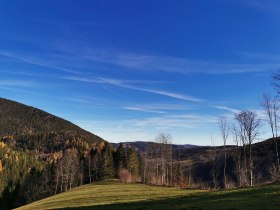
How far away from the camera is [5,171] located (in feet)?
614

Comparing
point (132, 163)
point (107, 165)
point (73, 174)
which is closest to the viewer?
point (73, 174)

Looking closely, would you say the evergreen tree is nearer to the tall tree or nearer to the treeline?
the treeline

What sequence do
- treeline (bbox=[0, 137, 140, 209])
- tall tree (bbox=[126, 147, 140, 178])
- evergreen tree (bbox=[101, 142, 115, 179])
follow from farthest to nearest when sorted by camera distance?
tall tree (bbox=[126, 147, 140, 178]), treeline (bbox=[0, 137, 140, 209]), evergreen tree (bbox=[101, 142, 115, 179])

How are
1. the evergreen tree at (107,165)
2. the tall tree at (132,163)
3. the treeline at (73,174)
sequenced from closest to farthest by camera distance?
the evergreen tree at (107,165) → the treeline at (73,174) → the tall tree at (132,163)

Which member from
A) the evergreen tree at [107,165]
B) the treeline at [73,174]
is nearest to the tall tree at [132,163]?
the treeline at [73,174]

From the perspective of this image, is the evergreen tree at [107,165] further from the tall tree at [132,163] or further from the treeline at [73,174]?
the tall tree at [132,163]

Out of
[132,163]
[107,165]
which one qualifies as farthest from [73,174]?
[132,163]

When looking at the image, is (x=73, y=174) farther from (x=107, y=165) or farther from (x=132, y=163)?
(x=132, y=163)

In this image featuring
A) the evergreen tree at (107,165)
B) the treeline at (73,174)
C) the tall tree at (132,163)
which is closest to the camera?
the evergreen tree at (107,165)

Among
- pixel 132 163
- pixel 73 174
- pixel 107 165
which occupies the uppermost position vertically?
pixel 132 163

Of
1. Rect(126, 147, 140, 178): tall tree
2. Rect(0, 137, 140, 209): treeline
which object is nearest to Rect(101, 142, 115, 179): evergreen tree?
Rect(0, 137, 140, 209): treeline

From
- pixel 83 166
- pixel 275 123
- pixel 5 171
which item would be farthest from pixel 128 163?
pixel 5 171

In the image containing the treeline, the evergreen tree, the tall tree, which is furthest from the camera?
the tall tree

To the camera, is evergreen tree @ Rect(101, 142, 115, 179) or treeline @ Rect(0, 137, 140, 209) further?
treeline @ Rect(0, 137, 140, 209)
